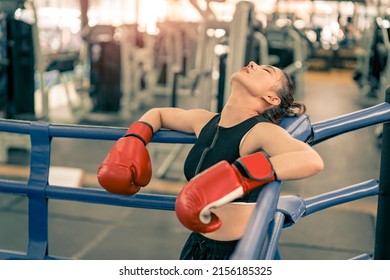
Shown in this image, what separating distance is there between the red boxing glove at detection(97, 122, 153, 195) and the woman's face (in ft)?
1.16

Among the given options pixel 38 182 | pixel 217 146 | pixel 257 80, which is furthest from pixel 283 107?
pixel 38 182

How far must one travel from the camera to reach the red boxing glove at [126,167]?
1.52 m

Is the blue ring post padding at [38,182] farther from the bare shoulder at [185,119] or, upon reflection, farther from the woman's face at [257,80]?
the woman's face at [257,80]

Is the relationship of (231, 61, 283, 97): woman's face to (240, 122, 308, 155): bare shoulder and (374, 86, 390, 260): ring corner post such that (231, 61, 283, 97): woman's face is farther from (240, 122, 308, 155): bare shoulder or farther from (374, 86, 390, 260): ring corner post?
(374, 86, 390, 260): ring corner post

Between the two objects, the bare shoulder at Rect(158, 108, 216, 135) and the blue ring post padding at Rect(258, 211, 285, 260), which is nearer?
the blue ring post padding at Rect(258, 211, 285, 260)

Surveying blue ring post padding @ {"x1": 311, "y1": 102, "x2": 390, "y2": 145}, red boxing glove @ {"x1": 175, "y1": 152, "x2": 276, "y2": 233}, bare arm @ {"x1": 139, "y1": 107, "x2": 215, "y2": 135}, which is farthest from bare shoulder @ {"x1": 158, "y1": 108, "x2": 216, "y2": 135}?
red boxing glove @ {"x1": 175, "y1": 152, "x2": 276, "y2": 233}

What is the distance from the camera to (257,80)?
1.50 metres

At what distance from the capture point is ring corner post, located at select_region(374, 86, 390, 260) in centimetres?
169

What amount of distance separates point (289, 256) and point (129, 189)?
5.53 ft

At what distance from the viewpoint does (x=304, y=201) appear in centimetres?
164

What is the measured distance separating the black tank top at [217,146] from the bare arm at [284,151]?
36mm

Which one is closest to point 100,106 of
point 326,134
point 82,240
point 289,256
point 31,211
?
point 82,240

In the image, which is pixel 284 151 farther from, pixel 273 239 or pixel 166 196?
pixel 166 196

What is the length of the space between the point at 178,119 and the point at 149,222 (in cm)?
186
